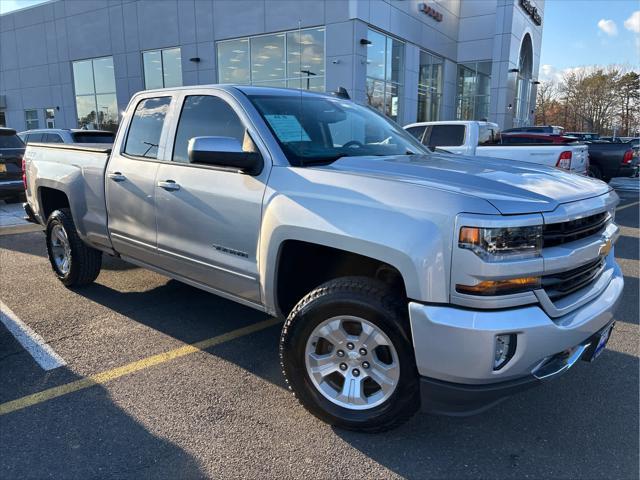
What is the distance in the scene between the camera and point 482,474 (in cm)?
251

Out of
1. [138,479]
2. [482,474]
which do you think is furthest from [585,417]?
[138,479]

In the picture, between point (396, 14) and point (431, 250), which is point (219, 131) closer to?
point (431, 250)

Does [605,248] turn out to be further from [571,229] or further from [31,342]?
[31,342]

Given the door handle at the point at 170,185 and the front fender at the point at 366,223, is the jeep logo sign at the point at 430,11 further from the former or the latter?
the front fender at the point at 366,223

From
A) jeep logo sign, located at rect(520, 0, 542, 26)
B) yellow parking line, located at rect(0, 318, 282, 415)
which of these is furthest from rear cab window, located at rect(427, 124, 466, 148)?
jeep logo sign, located at rect(520, 0, 542, 26)

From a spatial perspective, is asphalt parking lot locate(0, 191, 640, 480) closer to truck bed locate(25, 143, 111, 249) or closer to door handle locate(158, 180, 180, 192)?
truck bed locate(25, 143, 111, 249)

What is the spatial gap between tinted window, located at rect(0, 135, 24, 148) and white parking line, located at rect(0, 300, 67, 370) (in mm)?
6386

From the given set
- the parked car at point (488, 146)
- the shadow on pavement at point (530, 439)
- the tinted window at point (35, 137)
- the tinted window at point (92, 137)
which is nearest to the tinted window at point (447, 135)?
the parked car at point (488, 146)

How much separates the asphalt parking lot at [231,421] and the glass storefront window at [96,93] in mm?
25102

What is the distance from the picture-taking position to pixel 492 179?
8.97ft

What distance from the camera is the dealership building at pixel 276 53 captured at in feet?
63.6

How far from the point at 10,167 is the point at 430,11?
778 inches

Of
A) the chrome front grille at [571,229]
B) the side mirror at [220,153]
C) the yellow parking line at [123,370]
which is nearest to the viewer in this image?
the chrome front grille at [571,229]

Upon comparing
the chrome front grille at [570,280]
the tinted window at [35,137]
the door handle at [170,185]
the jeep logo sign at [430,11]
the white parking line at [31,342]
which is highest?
the jeep logo sign at [430,11]
